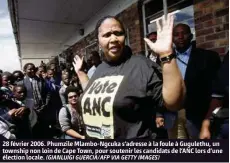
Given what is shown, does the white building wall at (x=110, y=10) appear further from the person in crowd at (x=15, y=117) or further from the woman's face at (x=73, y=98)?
the person in crowd at (x=15, y=117)

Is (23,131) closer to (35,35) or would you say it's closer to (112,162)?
(112,162)

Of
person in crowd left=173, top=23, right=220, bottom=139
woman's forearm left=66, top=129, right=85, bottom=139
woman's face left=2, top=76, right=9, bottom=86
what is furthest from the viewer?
woman's face left=2, top=76, right=9, bottom=86

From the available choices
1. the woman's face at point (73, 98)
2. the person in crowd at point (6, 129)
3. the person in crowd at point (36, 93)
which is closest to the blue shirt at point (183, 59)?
the woman's face at point (73, 98)

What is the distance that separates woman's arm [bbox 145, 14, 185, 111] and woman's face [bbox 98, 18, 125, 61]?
0.61ft

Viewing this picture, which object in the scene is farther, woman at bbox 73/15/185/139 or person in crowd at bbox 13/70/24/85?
person in crowd at bbox 13/70/24/85

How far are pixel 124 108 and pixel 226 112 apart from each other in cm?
57

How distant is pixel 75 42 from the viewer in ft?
23.0

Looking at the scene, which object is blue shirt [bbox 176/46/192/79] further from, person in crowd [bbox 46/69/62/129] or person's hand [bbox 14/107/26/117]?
person in crowd [bbox 46/69/62/129]

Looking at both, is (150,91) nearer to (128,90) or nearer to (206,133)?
(128,90)

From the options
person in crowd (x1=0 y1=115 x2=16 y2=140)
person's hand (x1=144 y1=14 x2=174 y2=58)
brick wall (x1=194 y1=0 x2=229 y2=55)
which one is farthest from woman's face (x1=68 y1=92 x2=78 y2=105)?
person's hand (x1=144 y1=14 x2=174 y2=58)

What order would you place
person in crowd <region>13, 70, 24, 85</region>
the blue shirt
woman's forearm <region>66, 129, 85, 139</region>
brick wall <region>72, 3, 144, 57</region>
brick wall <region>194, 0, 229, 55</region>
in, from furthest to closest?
1. person in crowd <region>13, 70, 24, 85</region>
2. brick wall <region>72, 3, 144, 57</region>
3. woman's forearm <region>66, 129, 85, 139</region>
4. brick wall <region>194, 0, 229, 55</region>
5. the blue shirt

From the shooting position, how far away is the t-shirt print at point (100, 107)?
46.2 inches

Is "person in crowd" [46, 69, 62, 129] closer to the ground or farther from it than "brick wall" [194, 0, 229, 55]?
closer to the ground

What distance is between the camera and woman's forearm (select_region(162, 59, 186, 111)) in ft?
3.30
